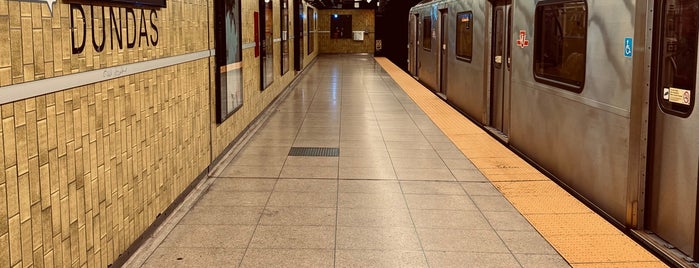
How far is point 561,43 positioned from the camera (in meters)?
5.27

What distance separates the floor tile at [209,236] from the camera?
12.5 ft

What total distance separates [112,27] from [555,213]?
10.1 feet

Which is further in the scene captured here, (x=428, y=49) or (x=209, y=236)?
(x=428, y=49)

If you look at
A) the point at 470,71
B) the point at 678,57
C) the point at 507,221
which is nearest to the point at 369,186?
the point at 507,221

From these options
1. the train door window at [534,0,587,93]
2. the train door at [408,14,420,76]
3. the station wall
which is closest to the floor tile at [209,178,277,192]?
the station wall

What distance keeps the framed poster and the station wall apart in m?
0.91

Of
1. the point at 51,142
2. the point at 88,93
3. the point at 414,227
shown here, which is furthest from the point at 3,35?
the point at 414,227

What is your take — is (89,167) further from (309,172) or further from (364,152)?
(364,152)

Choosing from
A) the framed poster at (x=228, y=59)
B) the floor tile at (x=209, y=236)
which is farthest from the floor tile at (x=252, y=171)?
the floor tile at (x=209, y=236)

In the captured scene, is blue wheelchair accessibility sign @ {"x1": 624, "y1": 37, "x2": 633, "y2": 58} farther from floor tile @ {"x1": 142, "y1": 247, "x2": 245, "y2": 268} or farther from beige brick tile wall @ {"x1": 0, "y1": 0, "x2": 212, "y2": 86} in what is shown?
beige brick tile wall @ {"x1": 0, "y1": 0, "x2": 212, "y2": 86}

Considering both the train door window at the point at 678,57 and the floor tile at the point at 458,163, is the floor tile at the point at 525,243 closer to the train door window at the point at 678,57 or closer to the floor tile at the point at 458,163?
the train door window at the point at 678,57

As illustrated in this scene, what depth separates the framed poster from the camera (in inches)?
231

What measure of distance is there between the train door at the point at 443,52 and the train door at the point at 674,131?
7.65 metres

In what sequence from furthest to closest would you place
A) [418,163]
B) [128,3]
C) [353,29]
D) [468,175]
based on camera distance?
[353,29] < [418,163] < [468,175] < [128,3]
